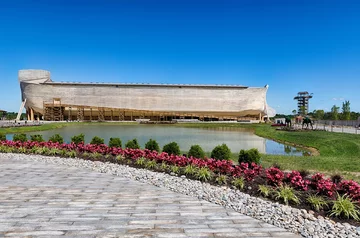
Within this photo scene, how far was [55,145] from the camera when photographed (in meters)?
11.9

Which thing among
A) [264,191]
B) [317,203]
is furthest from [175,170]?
[317,203]

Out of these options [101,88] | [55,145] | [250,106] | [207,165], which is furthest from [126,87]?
[207,165]

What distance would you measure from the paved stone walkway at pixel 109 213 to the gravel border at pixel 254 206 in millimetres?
226

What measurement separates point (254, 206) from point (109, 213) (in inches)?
104

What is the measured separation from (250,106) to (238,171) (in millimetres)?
73574

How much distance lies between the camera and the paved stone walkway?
12.3 feet

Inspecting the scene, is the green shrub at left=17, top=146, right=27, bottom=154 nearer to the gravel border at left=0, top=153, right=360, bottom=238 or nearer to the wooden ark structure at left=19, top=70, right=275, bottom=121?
the gravel border at left=0, top=153, right=360, bottom=238

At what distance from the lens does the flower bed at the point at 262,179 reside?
4.94 meters

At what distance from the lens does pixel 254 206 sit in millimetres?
4824

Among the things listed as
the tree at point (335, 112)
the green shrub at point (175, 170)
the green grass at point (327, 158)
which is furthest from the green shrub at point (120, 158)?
the tree at point (335, 112)

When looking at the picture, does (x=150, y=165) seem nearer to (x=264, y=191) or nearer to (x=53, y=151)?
(x=264, y=191)

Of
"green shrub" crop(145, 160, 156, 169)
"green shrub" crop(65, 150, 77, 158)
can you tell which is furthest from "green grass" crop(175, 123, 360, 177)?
"green shrub" crop(65, 150, 77, 158)

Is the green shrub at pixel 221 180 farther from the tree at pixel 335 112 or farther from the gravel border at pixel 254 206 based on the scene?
the tree at pixel 335 112

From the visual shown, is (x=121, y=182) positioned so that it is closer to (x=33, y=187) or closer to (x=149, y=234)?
(x=33, y=187)
